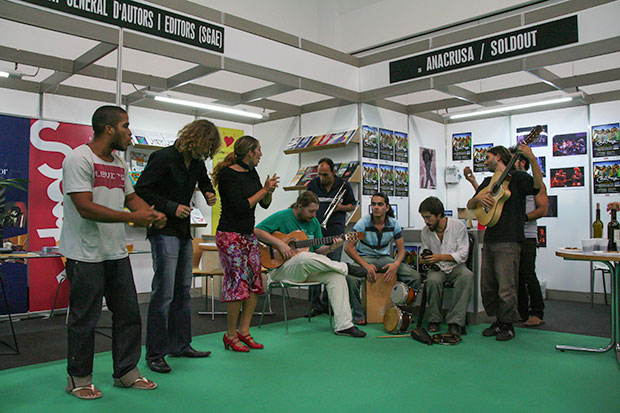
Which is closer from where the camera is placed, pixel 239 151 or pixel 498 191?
pixel 239 151

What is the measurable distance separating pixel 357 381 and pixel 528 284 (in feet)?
8.30

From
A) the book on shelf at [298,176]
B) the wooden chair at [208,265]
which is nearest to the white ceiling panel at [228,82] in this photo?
the book on shelf at [298,176]

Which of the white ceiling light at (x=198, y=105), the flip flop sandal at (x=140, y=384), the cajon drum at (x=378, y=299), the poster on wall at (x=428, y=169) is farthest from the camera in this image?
the poster on wall at (x=428, y=169)

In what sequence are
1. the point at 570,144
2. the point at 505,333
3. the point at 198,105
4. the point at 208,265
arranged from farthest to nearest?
the point at 570,144
the point at 198,105
the point at 208,265
the point at 505,333

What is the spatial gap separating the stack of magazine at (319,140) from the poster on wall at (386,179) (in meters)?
0.71

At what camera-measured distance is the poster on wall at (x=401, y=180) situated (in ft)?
22.7

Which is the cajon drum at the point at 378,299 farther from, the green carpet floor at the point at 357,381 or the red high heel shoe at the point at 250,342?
the red high heel shoe at the point at 250,342

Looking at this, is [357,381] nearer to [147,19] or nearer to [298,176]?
[147,19]

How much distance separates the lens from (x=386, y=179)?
266 inches

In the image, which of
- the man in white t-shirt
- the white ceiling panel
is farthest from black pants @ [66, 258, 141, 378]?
the white ceiling panel

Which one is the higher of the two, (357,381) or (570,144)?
(570,144)

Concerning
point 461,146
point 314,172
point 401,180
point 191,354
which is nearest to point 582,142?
point 461,146

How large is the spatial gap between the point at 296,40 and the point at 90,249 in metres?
3.88

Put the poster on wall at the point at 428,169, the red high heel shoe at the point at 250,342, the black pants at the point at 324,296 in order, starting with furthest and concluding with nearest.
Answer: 1. the poster on wall at the point at 428,169
2. the black pants at the point at 324,296
3. the red high heel shoe at the point at 250,342
